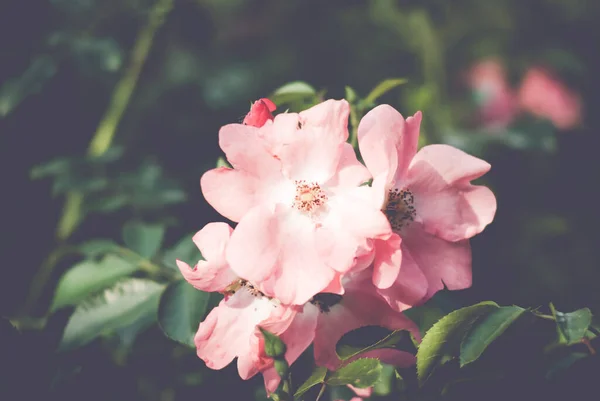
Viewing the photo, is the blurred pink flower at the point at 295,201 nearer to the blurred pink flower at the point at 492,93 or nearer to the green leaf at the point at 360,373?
the green leaf at the point at 360,373

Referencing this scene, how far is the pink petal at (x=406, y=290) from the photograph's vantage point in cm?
79

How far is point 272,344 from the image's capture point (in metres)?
0.75

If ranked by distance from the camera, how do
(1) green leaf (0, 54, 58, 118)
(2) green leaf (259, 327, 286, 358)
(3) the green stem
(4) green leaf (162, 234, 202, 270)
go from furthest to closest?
(1) green leaf (0, 54, 58, 118)
(4) green leaf (162, 234, 202, 270)
(3) the green stem
(2) green leaf (259, 327, 286, 358)

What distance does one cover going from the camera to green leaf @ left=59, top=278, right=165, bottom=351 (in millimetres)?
1018

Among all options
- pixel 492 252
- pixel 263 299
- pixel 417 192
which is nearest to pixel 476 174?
pixel 417 192

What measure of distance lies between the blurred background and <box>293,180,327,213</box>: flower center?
214 millimetres

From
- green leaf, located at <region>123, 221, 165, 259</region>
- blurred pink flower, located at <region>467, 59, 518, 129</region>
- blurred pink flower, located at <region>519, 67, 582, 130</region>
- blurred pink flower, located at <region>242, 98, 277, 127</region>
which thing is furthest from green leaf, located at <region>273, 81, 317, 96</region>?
blurred pink flower, located at <region>519, 67, 582, 130</region>

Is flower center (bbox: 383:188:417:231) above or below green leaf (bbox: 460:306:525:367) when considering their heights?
above

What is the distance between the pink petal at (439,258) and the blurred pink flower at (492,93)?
5.36ft

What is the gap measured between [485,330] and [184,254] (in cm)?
55

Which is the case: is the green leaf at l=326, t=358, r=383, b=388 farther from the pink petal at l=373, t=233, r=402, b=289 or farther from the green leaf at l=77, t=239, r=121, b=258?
the green leaf at l=77, t=239, r=121, b=258

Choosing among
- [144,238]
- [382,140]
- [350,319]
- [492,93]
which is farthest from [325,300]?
[492,93]

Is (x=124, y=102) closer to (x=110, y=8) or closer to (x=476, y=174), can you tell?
(x=110, y=8)

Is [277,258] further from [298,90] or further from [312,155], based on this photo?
[298,90]
